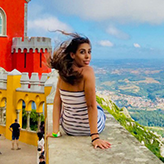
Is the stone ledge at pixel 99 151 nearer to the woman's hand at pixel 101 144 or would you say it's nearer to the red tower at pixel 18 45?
the woman's hand at pixel 101 144

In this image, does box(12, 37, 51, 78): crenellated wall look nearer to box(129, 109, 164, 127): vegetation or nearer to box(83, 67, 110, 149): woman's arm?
box(129, 109, 164, 127): vegetation

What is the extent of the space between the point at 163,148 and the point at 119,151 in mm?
13088

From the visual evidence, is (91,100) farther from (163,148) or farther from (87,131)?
(163,148)

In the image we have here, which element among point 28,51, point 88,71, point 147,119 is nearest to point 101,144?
point 88,71

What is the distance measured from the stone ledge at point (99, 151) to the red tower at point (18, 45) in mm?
17274

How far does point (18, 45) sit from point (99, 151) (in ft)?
60.9

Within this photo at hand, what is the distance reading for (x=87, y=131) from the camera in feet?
11.1

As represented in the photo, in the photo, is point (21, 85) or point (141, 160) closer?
point (141, 160)

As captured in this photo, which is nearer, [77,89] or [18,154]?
[77,89]

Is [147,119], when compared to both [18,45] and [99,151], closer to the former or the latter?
[18,45]

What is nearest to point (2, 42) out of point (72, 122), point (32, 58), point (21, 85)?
point (32, 58)

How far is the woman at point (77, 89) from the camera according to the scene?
3184 millimetres

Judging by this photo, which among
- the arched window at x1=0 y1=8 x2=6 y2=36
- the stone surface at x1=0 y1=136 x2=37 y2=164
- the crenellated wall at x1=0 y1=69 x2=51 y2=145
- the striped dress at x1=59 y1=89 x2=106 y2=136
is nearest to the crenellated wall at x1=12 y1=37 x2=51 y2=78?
the arched window at x1=0 y1=8 x2=6 y2=36

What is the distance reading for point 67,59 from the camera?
332 centimetres
